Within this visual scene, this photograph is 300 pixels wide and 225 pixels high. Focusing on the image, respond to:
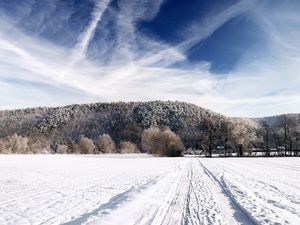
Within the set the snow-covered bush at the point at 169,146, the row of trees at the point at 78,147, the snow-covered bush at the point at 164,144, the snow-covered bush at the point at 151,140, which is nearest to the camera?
the snow-covered bush at the point at 169,146

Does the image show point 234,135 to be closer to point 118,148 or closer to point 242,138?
point 242,138

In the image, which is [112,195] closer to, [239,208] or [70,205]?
[70,205]

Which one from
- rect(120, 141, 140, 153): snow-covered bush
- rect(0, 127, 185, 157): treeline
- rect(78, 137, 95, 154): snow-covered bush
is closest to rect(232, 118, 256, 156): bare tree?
rect(0, 127, 185, 157): treeline

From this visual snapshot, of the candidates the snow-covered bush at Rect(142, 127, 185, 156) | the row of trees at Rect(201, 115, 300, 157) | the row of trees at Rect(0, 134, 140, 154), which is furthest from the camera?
the row of trees at Rect(0, 134, 140, 154)

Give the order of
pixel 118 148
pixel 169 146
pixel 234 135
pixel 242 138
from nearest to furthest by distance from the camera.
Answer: pixel 242 138 → pixel 234 135 → pixel 169 146 → pixel 118 148

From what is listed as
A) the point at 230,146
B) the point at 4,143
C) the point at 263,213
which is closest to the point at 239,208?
the point at 263,213

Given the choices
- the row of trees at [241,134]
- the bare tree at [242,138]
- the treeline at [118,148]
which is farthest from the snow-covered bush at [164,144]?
the bare tree at [242,138]

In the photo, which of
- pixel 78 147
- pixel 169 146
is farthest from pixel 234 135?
pixel 78 147

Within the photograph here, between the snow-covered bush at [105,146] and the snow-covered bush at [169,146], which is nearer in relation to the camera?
the snow-covered bush at [169,146]

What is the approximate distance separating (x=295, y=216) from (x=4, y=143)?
170782mm

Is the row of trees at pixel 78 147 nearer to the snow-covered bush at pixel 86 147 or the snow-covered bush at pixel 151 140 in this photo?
the snow-covered bush at pixel 86 147

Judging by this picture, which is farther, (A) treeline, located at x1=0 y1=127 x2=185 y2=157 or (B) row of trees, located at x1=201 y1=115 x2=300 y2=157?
(A) treeline, located at x1=0 y1=127 x2=185 y2=157

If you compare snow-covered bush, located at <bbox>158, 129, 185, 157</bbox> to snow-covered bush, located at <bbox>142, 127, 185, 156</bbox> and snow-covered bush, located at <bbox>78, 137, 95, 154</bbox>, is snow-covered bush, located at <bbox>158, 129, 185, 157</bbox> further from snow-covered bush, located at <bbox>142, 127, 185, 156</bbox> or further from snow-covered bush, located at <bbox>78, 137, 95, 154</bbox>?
snow-covered bush, located at <bbox>78, 137, 95, 154</bbox>

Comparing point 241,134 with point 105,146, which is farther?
point 105,146
